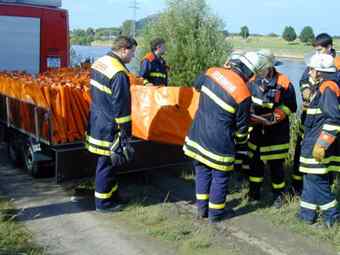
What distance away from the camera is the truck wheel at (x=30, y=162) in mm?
6177

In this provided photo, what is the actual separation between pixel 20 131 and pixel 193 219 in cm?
282

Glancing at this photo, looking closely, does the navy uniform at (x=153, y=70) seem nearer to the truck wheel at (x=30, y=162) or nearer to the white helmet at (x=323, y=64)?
the truck wheel at (x=30, y=162)

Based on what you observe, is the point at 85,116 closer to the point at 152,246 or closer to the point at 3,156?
the point at 152,246

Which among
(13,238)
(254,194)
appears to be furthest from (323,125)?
(13,238)

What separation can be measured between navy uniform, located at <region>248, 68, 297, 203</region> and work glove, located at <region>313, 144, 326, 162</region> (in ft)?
2.47

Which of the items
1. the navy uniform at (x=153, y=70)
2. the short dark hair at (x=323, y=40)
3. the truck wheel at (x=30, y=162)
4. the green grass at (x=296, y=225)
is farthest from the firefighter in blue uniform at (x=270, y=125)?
the navy uniform at (x=153, y=70)

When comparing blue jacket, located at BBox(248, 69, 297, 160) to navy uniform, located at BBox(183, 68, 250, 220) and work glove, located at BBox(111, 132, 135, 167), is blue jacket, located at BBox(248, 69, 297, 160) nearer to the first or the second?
navy uniform, located at BBox(183, 68, 250, 220)

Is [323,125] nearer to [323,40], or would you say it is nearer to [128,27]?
[323,40]

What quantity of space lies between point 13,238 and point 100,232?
79 centimetres

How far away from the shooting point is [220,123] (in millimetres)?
4691

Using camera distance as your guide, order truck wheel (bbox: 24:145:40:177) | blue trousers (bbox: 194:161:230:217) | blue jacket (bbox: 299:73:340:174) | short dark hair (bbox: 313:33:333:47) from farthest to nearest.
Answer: truck wheel (bbox: 24:145:40:177), short dark hair (bbox: 313:33:333:47), blue trousers (bbox: 194:161:230:217), blue jacket (bbox: 299:73:340:174)

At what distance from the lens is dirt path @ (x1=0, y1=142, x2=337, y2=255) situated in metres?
4.28

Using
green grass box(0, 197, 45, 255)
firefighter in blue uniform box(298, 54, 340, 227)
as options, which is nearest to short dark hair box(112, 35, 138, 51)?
firefighter in blue uniform box(298, 54, 340, 227)

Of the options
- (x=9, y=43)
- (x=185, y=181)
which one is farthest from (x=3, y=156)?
(x=185, y=181)
